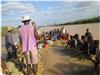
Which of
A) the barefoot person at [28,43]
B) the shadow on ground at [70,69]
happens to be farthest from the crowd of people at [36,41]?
the shadow on ground at [70,69]

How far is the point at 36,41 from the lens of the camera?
3.29 m

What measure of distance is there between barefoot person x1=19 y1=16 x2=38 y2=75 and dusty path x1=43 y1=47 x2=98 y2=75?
11cm

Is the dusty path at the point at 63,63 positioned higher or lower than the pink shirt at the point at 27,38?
lower

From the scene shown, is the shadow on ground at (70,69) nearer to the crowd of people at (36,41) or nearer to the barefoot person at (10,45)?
the crowd of people at (36,41)

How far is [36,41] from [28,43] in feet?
0.24

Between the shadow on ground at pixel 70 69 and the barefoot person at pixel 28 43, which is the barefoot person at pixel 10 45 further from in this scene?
the shadow on ground at pixel 70 69

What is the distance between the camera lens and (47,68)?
337 cm

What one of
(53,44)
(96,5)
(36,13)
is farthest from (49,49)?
(96,5)

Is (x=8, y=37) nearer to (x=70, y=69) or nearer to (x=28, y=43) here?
(x=28, y=43)

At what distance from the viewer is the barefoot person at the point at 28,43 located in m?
3.24

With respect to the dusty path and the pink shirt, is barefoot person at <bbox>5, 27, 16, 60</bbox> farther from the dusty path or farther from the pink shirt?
the dusty path

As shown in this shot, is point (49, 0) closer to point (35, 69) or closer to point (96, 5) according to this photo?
point (96, 5)

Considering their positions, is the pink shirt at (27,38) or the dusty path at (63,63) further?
the dusty path at (63,63)

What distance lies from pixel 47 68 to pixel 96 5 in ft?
2.38
